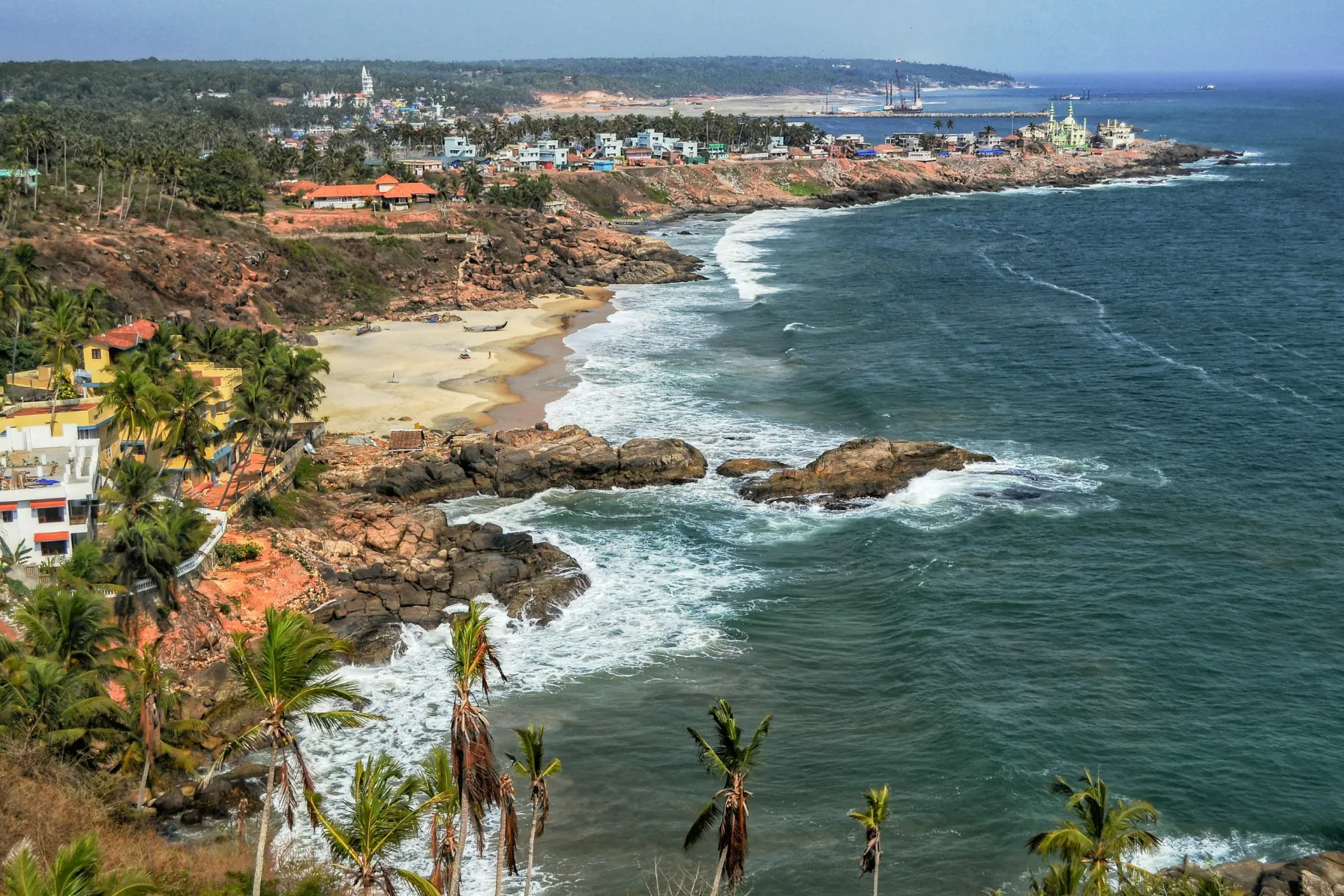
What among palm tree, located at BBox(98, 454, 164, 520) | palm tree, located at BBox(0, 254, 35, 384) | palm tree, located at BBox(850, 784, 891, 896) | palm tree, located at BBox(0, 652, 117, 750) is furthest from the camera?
palm tree, located at BBox(0, 254, 35, 384)

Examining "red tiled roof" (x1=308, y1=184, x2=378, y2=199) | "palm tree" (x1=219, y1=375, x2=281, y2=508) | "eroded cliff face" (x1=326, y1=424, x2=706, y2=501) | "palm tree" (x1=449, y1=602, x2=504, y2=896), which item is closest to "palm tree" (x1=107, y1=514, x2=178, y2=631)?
"palm tree" (x1=219, y1=375, x2=281, y2=508)

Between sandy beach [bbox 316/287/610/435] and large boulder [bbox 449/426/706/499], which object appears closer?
large boulder [bbox 449/426/706/499]

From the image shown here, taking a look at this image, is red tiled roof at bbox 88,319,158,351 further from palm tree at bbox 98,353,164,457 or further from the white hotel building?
the white hotel building

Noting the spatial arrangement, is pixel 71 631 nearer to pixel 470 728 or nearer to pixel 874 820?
pixel 470 728

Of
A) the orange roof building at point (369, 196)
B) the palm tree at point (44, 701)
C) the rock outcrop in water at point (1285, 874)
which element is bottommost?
the rock outcrop in water at point (1285, 874)

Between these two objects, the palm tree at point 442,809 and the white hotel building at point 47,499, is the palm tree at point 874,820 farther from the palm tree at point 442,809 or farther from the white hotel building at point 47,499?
the white hotel building at point 47,499

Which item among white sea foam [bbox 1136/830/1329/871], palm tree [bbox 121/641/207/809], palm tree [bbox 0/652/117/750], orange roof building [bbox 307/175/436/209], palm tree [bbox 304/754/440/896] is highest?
orange roof building [bbox 307/175/436/209]

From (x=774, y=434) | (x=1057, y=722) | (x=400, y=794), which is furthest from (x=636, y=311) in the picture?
(x=400, y=794)

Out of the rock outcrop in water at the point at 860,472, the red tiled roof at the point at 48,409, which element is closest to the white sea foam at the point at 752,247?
the rock outcrop in water at the point at 860,472
